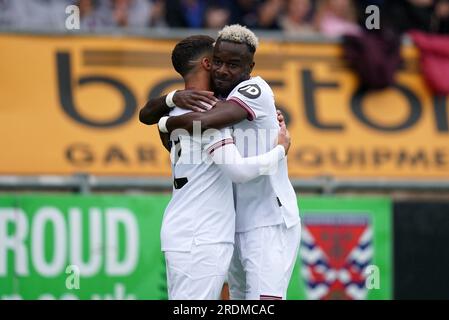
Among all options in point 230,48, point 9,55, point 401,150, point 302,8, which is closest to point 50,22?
point 9,55

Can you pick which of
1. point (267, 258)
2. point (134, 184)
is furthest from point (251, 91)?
point (134, 184)

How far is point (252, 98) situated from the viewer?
702 cm

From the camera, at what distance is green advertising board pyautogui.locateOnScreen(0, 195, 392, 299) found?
10.2 metres

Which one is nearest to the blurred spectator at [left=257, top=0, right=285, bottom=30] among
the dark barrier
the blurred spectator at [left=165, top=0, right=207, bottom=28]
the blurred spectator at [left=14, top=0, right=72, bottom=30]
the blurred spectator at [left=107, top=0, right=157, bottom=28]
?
the blurred spectator at [left=165, top=0, right=207, bottom=28]

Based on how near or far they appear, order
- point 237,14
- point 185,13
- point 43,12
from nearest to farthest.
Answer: point 43,12, point 185,13, point 237,14

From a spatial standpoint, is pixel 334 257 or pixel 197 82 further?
pixel 334 257

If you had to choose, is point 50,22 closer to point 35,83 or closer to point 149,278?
point 35,83

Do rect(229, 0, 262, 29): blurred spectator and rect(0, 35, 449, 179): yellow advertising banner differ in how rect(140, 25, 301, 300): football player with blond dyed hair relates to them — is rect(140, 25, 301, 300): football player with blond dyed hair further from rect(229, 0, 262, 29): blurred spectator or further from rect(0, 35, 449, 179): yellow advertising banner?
rect(229, 0, 262, 29): blurred spectator

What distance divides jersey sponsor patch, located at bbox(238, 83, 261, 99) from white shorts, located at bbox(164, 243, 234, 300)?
961mm

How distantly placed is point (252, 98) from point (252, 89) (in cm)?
7

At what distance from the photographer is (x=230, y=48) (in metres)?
7.03

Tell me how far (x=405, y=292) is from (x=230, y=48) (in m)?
4.68

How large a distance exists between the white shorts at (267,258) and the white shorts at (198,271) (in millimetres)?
267

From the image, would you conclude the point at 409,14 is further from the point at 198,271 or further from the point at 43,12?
the point at 198,271
